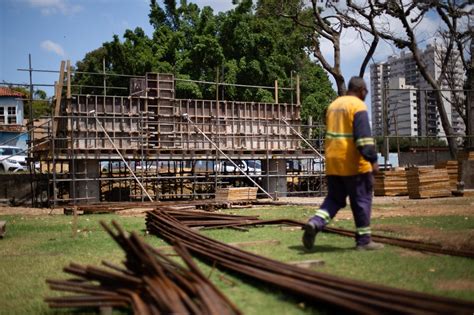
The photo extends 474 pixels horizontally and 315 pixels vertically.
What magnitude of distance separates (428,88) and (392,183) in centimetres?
1584

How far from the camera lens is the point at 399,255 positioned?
21.7 feet

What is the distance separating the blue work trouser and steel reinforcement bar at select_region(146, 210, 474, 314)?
4.70 feet

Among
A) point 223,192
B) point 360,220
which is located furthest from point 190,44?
point 360,220

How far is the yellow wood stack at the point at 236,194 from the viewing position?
771 inches

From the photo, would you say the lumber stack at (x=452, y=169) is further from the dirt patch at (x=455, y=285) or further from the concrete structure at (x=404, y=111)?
the dirt patch at (x=455, y=285)

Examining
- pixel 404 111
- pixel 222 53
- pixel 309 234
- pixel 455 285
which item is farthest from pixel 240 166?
pixel 455 285

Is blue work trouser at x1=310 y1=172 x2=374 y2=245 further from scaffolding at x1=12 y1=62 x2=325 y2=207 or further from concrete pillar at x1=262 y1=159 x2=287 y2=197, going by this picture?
concrete pillar at x1=262 y1=159 x2=287 y2=197

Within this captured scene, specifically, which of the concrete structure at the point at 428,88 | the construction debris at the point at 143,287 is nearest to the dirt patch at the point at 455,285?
the construction debris at the point at 143,287

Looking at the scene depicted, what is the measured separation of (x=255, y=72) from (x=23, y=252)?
113ft

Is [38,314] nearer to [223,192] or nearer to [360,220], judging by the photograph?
[360,220]

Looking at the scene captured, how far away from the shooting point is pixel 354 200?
22.7 ft

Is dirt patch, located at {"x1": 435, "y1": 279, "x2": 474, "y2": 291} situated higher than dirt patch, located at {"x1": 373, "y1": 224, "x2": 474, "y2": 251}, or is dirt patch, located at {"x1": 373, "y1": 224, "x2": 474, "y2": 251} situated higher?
dirt patch, located at {"x1": 373, "y1": 224, "x2": 474, "y2": 251}

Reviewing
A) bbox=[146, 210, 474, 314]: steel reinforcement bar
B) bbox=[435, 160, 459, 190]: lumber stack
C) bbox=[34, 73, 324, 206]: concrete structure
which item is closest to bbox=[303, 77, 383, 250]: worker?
bbox=[146, 210, 474, 314]: steel reinforcement bar

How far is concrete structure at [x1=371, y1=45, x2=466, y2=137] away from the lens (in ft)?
88.0
